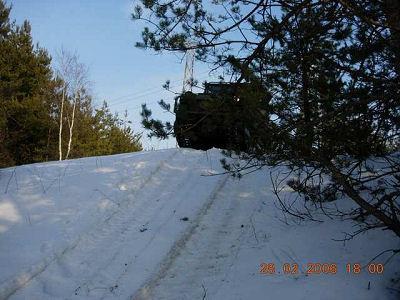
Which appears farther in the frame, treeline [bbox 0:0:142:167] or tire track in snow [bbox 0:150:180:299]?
treeline [bbox 0:0:142:167]

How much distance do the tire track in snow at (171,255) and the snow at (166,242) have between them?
16 millimetres

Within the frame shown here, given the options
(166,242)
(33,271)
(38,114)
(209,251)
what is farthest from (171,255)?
(38,114)

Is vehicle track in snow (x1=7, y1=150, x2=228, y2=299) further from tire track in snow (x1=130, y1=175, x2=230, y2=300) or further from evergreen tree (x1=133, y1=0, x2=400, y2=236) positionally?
evergreen tree (x1=133, y1=0, x2=400, y2=236)

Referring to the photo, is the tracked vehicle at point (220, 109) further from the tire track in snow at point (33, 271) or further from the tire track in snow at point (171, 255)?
the tire track in snow at point (33, 271)

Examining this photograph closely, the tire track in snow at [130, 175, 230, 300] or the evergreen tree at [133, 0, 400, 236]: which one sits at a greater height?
the evergreen tree at [133, 0, 400, 236]

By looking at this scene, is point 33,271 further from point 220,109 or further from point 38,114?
point 38,114

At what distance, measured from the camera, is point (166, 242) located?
674 cm

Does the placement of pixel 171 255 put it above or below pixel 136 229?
below

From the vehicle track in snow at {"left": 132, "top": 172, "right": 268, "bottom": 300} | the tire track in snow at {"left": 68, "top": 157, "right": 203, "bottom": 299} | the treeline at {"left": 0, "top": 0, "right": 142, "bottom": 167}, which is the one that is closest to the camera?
the vehicle track in snow at {"left": 132, "top": 172, "right": 268, "bottom": 300}

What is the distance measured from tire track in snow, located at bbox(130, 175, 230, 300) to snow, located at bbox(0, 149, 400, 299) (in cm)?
2
